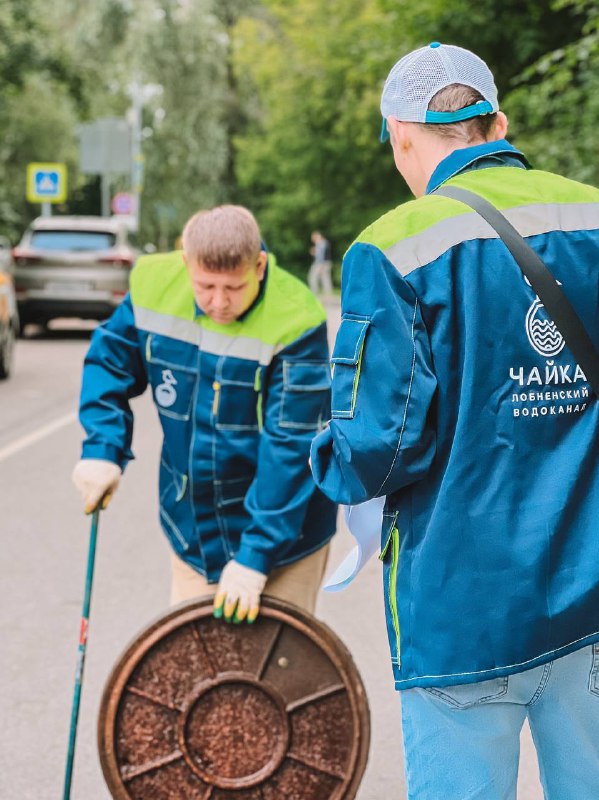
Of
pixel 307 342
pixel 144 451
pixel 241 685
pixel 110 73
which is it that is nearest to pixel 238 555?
pixel 241 685

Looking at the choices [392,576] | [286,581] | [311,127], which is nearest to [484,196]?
[392,576]

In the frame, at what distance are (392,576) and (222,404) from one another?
3.90 feet

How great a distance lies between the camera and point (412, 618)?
202 centimetres

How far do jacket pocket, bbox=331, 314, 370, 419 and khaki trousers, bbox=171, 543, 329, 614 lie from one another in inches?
54.3

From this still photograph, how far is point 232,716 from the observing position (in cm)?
293

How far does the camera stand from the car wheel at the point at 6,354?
1346cm

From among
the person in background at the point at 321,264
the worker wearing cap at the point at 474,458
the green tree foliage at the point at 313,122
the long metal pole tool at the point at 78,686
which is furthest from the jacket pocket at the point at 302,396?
the green tree foliage at the point at 313,122

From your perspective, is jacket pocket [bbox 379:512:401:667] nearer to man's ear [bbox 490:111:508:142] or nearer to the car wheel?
man's ear [bbox 490:111:508:142]

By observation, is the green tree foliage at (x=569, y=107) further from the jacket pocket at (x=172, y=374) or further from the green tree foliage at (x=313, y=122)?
the green tree foliage at (x=313, y=122)

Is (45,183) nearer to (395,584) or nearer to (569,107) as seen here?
(569,107)

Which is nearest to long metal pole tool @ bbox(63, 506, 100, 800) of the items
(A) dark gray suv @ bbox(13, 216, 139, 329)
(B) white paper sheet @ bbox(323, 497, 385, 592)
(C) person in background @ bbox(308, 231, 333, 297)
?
(B) white paper sheet @ bbox(323, 497, 385, 592)

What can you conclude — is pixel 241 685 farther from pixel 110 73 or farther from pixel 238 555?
pixel 110 73

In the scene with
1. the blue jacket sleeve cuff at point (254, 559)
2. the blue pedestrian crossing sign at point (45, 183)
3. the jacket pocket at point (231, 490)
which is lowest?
the blue pedestrian crossing sign at point (45, 183)

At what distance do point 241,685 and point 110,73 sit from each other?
112ft
